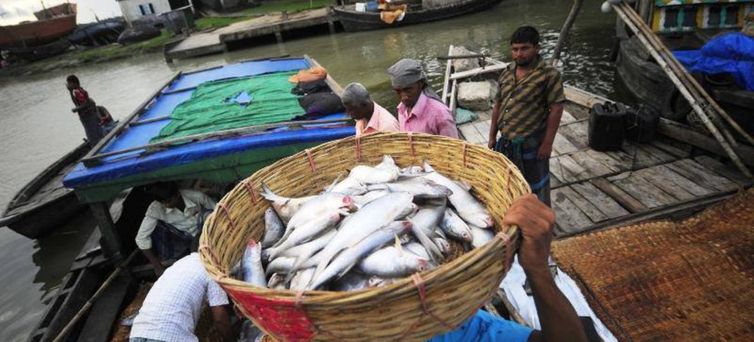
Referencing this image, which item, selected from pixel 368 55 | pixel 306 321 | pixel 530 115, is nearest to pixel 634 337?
pixel 530 115

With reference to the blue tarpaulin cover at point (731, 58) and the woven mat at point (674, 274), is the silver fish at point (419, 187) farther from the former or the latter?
the blue tarpaulin cover at point (731, 58)

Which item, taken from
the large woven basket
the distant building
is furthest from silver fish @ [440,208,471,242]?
the distant building

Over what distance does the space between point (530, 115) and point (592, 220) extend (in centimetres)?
158

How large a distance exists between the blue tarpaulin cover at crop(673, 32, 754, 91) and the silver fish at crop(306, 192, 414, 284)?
568 cm

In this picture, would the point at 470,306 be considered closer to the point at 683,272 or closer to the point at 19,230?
the point at 683,272

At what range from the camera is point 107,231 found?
512 centimetres

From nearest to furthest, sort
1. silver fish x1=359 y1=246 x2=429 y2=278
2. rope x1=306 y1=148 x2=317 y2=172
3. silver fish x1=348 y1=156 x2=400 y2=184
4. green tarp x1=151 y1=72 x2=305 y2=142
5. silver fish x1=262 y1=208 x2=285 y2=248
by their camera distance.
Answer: silver fish x1=359 y1=246 x2=429 y2=278
silver fish x1=262 y1=208 x2=285 y2=248
silver fish x1=348 y1=156 x2=400 y2=184
rope x1=306 y1=148 x2=317 y2=172
green tarp x1=151 y1=72 x2=305 y2=142

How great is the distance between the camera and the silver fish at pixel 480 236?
2022mm

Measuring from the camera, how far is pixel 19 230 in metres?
7.62

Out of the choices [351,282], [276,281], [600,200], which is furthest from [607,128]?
[276,281]

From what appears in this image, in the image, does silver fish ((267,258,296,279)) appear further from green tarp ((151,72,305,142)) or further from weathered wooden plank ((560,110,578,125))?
weathered wooden plank ((560,110,578,125))

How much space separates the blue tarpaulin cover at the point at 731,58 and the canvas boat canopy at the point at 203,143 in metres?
5.00

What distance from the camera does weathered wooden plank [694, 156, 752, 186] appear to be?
180 inches

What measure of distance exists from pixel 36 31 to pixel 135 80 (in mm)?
23976
